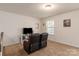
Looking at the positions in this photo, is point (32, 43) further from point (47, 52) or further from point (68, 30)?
point (68, 30)

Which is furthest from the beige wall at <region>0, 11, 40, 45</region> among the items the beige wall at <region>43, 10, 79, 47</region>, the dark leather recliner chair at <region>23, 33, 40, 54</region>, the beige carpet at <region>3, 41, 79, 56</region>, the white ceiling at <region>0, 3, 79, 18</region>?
the beige wall at <region>43, 10, 79, 47</region>

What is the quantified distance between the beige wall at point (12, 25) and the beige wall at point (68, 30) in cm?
236

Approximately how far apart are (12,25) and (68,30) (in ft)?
11.5

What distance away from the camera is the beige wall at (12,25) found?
5.03m

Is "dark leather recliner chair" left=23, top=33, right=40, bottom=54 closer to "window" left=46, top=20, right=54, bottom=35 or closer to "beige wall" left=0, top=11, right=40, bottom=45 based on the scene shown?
"beige wall" left=0, top=11, right=40, bottom=45

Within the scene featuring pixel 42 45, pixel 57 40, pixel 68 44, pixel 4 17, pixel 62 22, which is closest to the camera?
pixel 42 45

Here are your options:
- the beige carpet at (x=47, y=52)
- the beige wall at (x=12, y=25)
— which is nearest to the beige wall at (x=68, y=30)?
the beige carpet at (x=47, y=52)

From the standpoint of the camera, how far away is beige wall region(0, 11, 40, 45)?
503 cm

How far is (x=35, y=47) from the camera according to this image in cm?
414

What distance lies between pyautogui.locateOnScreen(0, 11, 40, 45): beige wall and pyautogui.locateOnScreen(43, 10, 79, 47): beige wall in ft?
7.74

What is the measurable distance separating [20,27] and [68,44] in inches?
134

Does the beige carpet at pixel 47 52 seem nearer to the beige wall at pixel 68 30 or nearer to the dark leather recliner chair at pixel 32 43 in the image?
the dark leather recliner chair at pixel 32 43

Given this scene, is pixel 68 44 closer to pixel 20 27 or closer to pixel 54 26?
pixel 54 26

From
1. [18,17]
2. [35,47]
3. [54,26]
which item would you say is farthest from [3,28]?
[54,26]
